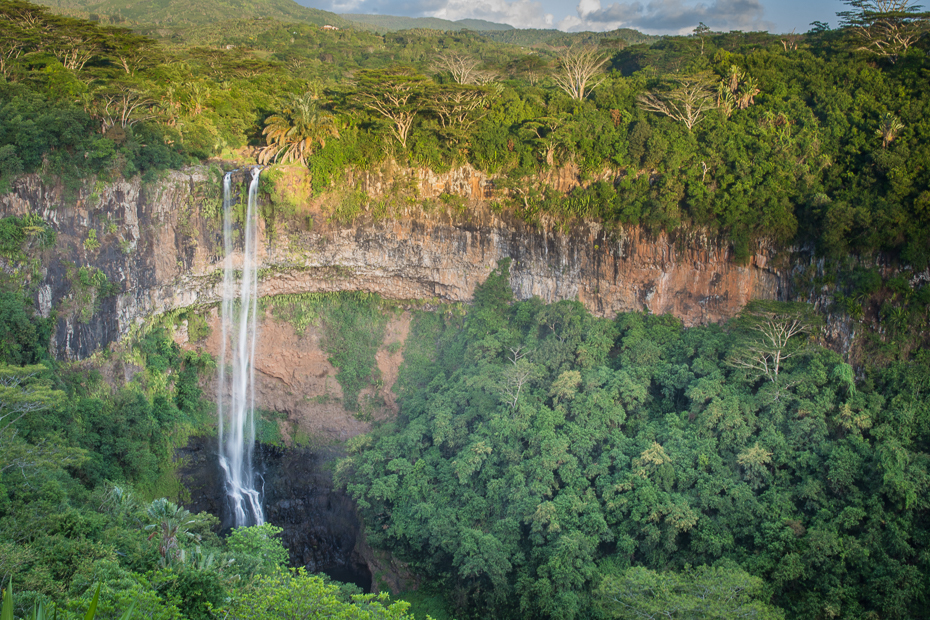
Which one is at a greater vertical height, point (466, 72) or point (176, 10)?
point (176, 10)

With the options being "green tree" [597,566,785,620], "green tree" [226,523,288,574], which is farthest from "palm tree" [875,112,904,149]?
"green tree" [226,523,288,574]

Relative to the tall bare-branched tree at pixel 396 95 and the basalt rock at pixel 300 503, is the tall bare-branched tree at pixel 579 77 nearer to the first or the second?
the tall bare-branched tree at pixel 396 95

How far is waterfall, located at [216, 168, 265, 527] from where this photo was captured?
26016 mm

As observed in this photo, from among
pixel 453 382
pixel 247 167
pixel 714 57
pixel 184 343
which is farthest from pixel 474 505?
pixel 714 57

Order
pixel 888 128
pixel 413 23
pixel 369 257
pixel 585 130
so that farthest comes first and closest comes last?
Result: pixel 413 23 < pixel 369 257 < pixel 585 130 < pixel 888 128

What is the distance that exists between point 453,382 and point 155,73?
1921 centimetres

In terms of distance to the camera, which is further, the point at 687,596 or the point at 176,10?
the point at 176,10

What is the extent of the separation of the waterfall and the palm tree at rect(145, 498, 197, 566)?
954 centimetres

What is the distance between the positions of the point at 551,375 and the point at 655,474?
240 inches

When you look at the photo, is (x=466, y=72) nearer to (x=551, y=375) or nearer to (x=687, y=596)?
(x=551, y=375)

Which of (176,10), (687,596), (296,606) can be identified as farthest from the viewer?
(176,10)

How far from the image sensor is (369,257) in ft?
92.7

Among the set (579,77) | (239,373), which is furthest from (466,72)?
(239,373)

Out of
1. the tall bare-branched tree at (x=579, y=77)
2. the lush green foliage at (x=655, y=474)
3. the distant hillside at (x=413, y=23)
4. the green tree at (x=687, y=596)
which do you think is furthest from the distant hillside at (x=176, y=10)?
the green tree at (x=687, y=596)
